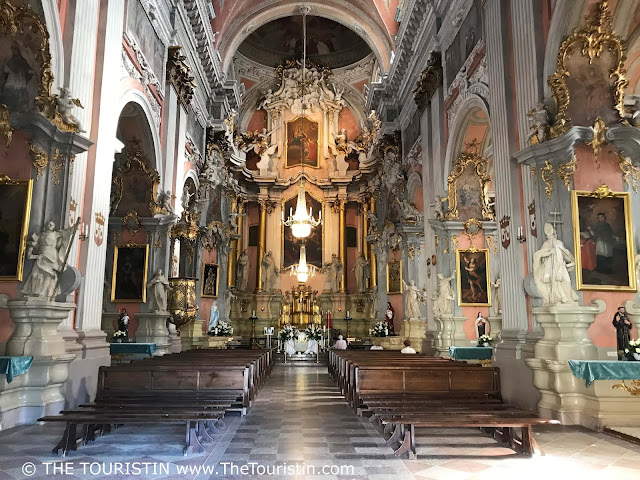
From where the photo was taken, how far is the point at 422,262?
641 inches

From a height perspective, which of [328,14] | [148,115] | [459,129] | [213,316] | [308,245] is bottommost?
[213,316]

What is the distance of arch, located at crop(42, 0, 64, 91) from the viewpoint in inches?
288

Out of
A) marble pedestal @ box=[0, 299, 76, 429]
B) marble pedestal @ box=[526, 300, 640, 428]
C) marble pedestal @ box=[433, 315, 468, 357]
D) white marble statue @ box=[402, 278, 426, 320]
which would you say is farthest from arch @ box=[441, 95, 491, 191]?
marble pedestal @ box=[0, 299, 76, 429]

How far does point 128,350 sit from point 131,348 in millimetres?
73

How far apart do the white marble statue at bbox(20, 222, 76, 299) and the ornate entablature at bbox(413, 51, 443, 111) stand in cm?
965

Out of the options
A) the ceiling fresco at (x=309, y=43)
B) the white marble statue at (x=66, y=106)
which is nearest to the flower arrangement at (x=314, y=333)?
the ceiling fresco at (x=309, y=43)

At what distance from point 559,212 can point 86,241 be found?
7.09 meters

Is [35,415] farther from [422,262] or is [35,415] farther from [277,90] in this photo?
[277,90]

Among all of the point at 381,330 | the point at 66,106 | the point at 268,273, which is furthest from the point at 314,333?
the point at 66,106

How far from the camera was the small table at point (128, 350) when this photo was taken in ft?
35.7

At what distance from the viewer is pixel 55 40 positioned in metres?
7.46

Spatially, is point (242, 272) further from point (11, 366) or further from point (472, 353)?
point (11, 366)

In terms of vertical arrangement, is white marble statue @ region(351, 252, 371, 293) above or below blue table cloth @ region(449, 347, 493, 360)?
above

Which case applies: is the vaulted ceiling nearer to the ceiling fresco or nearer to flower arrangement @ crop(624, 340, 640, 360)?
the ceiling fresco
